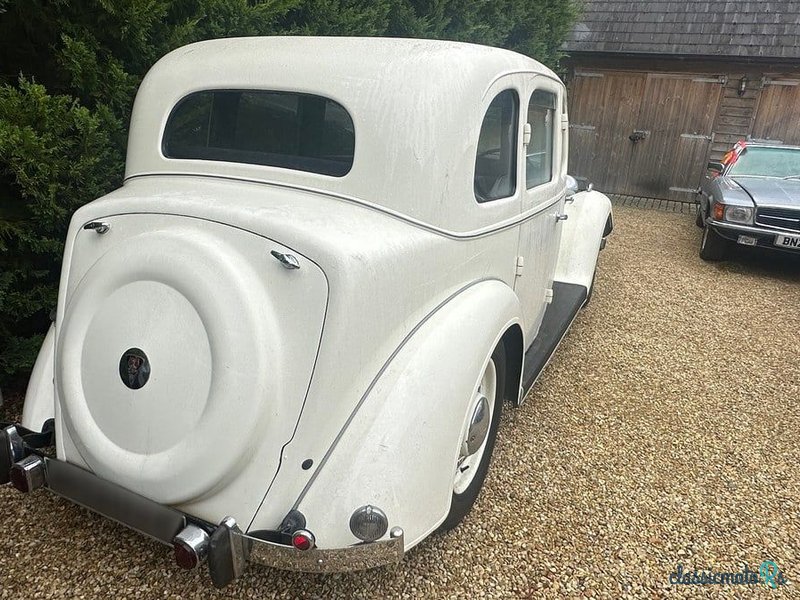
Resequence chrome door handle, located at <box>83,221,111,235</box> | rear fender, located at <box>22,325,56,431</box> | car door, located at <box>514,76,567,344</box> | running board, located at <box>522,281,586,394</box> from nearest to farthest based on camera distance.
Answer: chrome door handle, located at <box>83,221,111,235</box> < rear fender, located at <box>22,325,56,431</box> < car door, located at <box>514,76,567,344</box> < running board, located at <box>522,281,586,394</box>

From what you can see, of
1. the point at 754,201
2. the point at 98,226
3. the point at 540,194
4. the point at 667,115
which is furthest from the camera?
the point at 667,115

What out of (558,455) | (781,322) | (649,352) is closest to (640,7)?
(781,322)

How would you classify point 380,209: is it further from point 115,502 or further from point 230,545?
point 115,502

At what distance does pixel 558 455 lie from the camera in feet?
10.0

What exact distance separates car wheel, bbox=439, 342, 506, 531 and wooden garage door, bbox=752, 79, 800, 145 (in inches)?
430

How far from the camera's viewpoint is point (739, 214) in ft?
20.9

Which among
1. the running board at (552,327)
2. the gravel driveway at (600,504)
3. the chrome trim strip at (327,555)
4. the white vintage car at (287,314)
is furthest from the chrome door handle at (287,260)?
the running board at (552,327)

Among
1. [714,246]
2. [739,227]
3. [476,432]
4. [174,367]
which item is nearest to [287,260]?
[174,367]

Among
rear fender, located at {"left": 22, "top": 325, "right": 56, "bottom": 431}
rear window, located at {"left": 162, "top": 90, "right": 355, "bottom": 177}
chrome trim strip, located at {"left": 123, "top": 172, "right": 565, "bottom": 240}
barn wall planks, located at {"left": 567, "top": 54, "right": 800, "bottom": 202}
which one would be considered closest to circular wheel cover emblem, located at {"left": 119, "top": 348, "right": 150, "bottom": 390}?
rear fender, located at {"left": 22, "top": 325, "right": 56, "bottom": 431}

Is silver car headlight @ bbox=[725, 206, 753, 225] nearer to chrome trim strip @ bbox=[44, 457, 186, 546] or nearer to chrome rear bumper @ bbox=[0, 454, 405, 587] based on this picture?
chrome rear bumper @ bbox=[0, 454, 405, 587]

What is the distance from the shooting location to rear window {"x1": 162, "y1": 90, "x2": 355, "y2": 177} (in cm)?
227

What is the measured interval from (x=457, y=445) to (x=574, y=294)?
8.40 feet

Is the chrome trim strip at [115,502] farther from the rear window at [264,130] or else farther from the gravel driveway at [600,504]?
the rear window at [264,130]

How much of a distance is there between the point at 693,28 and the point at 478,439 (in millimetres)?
11812
